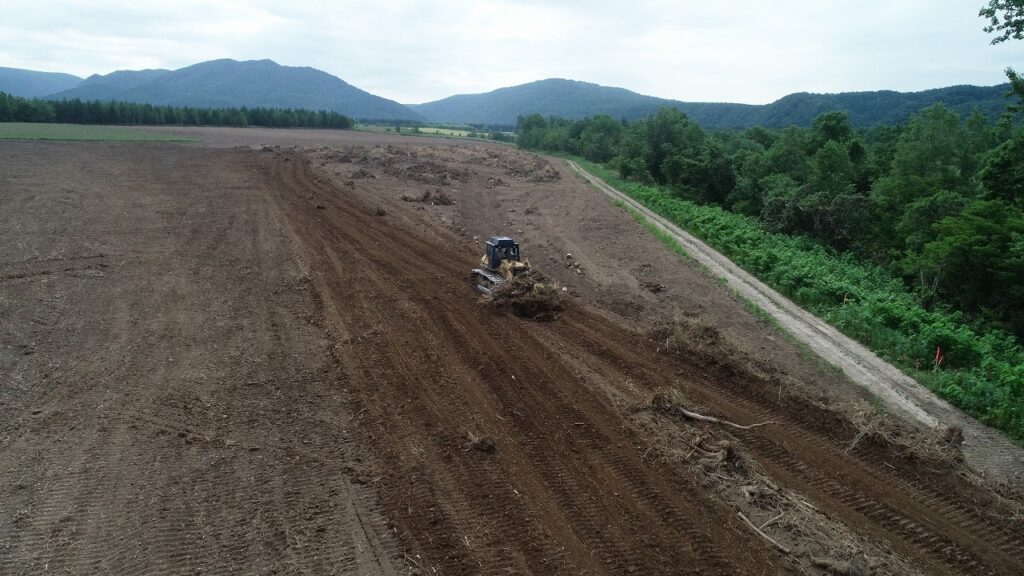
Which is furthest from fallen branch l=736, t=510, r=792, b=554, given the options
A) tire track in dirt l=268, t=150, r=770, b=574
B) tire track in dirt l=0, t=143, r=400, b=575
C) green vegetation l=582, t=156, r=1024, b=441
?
green vegetation l=582, t=156, r=1024, b=441

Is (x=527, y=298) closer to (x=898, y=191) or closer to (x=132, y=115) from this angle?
(x=898, y=191)

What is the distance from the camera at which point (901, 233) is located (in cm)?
2592

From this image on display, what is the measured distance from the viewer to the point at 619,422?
441 inches

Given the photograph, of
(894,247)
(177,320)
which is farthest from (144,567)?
(894,247)

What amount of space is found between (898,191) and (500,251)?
23.8 metres

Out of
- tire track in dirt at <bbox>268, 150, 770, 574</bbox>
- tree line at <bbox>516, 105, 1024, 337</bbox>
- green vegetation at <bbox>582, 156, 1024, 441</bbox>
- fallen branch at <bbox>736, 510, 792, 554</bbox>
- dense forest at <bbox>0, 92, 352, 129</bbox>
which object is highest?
A: dense forest at <bbox>0, 92, 352, 129</bbox>

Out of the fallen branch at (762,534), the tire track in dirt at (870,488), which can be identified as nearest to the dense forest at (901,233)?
the tire track in dirt at (870,488)

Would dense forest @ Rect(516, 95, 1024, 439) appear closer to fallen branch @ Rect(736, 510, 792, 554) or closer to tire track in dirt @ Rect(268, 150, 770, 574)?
fallen branch @ Rect(736, 510, 792, 554)

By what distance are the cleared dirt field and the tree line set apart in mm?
8848

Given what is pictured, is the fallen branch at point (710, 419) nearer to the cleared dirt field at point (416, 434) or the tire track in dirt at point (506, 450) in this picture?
the cleared dirt field at point (416, 434)

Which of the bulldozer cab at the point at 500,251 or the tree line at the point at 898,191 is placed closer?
the bulldozer cab at the point at 500,251

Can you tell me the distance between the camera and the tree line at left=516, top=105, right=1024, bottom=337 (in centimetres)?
1950

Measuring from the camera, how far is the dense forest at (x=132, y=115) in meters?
71.4

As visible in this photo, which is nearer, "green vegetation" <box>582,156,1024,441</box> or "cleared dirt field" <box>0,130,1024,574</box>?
"cleared dirt field" <box>0,130,1024,574</box>
